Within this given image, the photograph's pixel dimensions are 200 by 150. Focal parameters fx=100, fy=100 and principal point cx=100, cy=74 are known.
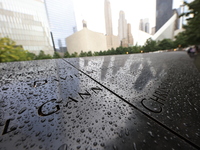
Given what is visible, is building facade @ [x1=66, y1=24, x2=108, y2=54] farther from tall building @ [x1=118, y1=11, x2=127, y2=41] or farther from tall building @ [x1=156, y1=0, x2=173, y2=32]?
tall building @ [x1=156, y1=0, x2=173, y2=32]

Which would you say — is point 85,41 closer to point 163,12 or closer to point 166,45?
point 166,45

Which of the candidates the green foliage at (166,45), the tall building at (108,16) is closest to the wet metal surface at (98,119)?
the green foliage at (166,45)

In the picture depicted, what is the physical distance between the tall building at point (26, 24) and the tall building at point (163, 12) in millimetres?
58012

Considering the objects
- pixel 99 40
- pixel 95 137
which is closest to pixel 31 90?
pixel 95 137

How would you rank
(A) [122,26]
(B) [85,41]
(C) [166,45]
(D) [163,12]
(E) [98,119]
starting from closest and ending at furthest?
(E) [98,119] → (C) [166,45] → (B) [85,41] → (D) [163,12] → (A) [122,26]

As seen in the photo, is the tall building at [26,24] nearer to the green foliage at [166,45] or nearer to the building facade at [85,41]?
the building facade at [85,41]

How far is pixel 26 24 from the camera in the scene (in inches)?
1005

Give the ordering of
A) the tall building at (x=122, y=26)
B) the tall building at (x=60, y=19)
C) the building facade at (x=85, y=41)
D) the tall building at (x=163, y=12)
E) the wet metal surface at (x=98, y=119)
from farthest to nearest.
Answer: the tall building at (x=122, y=26), the tall building at (x=60, y=19), the tall building at (x=163, y=12), the building facade at (x=85, y=41), the wet metal surface at (x=98, y=119)

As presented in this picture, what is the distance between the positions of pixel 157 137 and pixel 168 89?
46cm

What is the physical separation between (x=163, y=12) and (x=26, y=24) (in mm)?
66200

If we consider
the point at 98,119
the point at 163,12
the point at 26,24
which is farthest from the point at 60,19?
the point at 98,119

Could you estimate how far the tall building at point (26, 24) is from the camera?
23312 millimetres

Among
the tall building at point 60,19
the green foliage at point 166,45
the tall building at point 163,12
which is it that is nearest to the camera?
the green foliage at point 166,45

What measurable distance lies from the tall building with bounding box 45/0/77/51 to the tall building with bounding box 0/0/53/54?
29.8 meters
